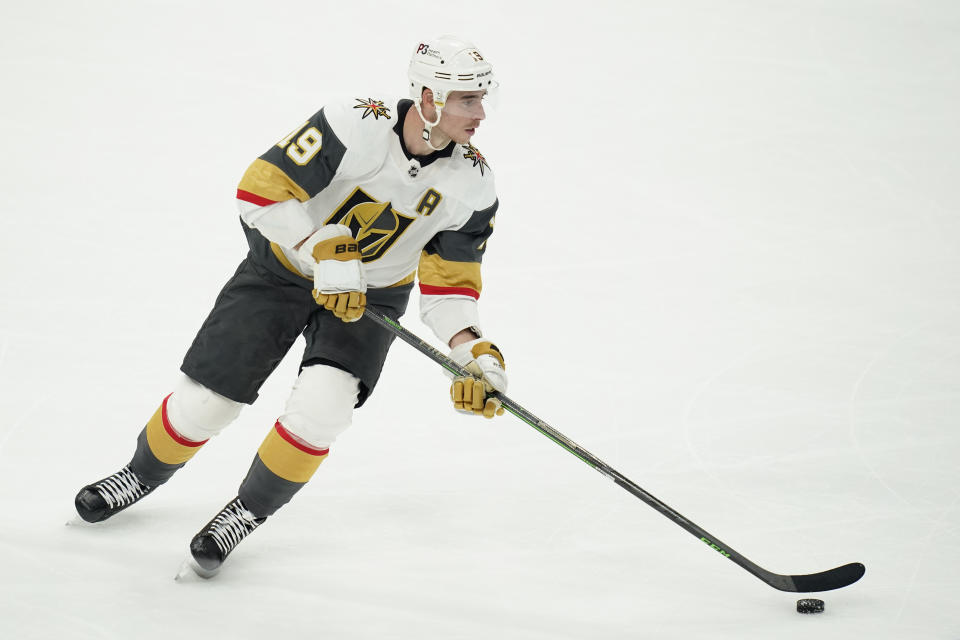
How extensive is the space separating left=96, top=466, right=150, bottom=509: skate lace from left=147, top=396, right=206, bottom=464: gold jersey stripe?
140mm

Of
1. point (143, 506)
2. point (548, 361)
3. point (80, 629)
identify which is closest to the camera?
point (80, 629)

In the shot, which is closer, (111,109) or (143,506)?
(143,506)

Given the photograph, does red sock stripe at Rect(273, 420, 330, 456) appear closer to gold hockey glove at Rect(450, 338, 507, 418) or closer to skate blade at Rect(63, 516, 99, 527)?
gold hockey glove at Rect(450, 338, 507, 418)

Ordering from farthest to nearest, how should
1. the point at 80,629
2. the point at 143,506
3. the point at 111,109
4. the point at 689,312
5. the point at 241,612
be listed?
1. the point at 111,109
2. the point at 689,312
3. the point at 143,506
4. the point at 241,612
5. the point at 80,629

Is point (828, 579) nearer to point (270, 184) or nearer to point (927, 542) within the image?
point (927, 542)

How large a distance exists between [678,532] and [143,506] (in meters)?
1.65

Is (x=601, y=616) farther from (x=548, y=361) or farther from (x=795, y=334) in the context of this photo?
(x=795, y=334)

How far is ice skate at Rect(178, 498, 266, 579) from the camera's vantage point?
267 cm

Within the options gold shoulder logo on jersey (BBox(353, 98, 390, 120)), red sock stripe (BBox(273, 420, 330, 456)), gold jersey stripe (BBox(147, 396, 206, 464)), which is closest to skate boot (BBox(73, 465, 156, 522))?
gold jersey stripe (BBox(147, 396, 206, 464))

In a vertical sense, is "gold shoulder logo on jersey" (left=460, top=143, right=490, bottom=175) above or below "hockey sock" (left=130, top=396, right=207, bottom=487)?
above

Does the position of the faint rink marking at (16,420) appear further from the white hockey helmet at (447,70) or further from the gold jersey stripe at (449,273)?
the white hockey helmet at (447,70)

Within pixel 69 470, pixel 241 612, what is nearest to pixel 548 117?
pixel 69 470

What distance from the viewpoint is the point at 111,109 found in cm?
625

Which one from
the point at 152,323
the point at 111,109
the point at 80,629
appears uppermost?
the point at 111,109
